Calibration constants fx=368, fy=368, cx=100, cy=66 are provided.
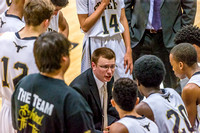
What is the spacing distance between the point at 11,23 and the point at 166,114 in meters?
1.69

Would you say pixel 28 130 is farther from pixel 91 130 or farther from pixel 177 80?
pixel 177 80

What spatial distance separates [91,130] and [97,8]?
6.66 ft

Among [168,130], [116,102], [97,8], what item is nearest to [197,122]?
[168,130]

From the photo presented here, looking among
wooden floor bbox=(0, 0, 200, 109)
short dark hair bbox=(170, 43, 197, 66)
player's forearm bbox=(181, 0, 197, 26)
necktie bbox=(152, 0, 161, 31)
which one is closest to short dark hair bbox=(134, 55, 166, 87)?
short dark hair bbox=(170, 43, 197, 66)

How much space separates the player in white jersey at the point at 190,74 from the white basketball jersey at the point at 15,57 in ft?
4.30

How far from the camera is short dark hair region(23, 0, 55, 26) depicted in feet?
9.05

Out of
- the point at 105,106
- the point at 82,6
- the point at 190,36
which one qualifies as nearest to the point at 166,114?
the point at 105,106

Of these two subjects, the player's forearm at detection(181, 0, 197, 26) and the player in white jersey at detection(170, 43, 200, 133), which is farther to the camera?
the player's forearm at detection(181, 0, 197, 26)

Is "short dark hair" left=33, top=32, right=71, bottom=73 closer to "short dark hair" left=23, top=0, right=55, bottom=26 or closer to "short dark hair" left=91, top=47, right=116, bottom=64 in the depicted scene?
"short dark hair" left=23, top=0, right=55, bottom=26

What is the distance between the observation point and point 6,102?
310 cm

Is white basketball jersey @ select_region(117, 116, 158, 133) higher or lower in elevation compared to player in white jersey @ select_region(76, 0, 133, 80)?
lower

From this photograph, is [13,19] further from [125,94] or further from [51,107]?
[51,107]

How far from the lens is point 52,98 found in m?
2.15

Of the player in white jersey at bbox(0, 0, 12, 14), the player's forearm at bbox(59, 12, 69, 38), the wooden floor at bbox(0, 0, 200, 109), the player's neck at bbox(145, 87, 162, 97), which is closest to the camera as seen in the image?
the player's neck at bbox(145, 87, 162, 97)
